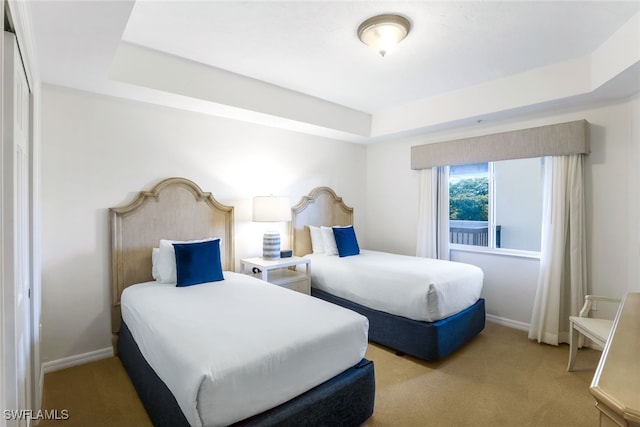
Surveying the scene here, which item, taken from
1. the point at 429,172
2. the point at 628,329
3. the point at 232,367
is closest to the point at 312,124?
the point at 429,172

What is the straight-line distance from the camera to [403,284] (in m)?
2.87

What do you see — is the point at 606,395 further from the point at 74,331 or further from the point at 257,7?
the point at 74,331

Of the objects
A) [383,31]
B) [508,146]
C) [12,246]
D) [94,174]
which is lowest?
[12,246]

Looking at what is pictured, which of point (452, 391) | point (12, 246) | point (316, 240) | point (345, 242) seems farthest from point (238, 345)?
point (316, 240)

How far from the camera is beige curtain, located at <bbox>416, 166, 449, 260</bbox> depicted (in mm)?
4074

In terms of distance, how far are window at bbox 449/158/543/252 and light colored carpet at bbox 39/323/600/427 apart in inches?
49.9

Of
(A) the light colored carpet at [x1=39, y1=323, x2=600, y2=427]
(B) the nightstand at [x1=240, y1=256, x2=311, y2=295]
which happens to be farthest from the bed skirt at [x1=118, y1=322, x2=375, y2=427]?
(B) the nightstand at [x1=240, y1=256, x2=311, y2=295]

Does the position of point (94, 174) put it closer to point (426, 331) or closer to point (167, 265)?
point (167, 265)

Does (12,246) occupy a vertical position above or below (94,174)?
below

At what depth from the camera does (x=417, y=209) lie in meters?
4.35

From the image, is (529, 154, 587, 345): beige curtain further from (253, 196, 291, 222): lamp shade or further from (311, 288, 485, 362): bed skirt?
(253, 196, 291, 222): lamp shade

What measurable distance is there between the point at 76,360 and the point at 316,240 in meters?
2.67

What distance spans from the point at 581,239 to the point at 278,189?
320 cm

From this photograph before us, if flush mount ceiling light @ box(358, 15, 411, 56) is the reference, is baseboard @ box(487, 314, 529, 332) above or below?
below
